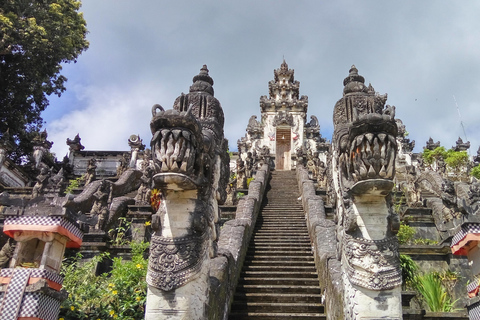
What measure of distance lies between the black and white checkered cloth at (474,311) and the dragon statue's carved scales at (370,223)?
2.78 meters

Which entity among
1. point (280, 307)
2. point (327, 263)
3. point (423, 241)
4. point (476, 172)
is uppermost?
point (476, 172)

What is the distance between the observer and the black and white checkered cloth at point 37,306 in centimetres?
559

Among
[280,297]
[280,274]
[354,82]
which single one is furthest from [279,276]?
[354,82]

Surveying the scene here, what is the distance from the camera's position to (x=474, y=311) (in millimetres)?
6516

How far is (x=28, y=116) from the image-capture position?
23.4 m

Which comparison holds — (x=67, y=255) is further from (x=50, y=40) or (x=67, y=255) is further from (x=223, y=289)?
(x=50, y=40)

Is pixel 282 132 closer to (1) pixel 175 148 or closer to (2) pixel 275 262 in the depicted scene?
(2) pixel 275 262

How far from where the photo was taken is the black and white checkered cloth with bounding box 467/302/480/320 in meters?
6.42

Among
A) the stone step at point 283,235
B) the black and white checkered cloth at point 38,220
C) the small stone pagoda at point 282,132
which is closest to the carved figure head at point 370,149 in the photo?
the black and white checkered cloth at point 38,220

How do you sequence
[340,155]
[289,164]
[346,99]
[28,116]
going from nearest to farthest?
[340,155] < [346,99] < [28,116] < [289,164]

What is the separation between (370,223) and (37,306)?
454 centimetres

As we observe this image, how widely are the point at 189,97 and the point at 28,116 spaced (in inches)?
806

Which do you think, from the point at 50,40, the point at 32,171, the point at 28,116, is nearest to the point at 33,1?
the point at 50,40

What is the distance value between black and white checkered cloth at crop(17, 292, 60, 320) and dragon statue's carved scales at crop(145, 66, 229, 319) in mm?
2054
